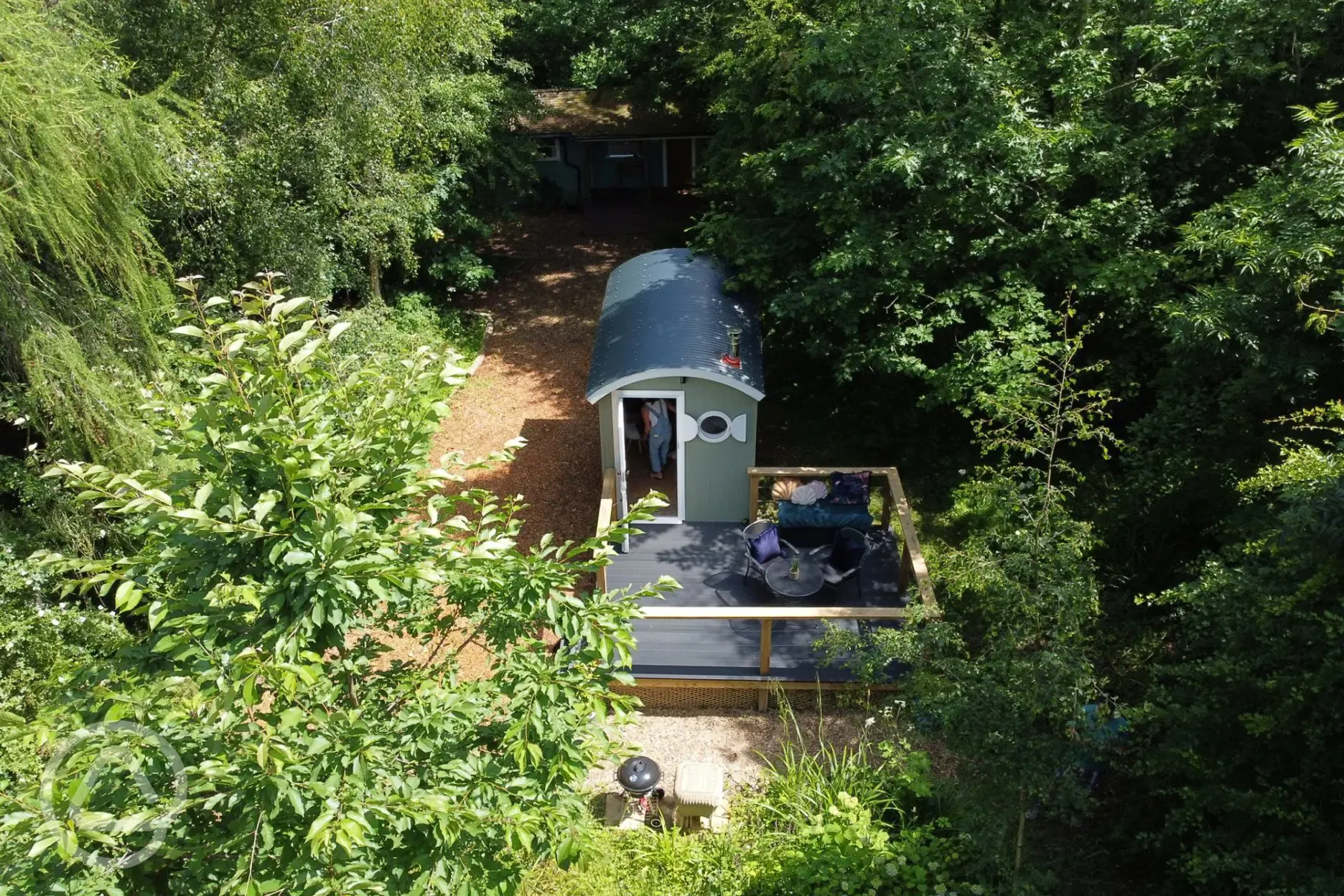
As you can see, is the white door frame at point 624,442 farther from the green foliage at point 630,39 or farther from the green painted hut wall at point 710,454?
the green foliage at point 630,39

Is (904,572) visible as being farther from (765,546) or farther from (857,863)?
(857,863)

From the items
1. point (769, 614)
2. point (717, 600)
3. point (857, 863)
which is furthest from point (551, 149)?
point (857, 863)

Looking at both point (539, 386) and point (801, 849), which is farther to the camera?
point (539, 386)

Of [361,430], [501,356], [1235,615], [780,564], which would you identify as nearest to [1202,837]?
[1235,615]

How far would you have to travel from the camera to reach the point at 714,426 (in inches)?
358

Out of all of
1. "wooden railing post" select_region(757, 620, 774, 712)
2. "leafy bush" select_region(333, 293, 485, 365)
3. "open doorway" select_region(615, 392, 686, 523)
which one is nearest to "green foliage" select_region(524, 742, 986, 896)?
"wooden railing post" select_region(757, 620, 774, 712)

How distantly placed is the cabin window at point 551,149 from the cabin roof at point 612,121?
588 millimetres

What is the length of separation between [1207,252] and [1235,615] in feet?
14.2

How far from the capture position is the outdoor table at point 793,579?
816 cm

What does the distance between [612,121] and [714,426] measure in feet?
36.9

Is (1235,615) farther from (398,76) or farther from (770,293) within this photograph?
(398,76)

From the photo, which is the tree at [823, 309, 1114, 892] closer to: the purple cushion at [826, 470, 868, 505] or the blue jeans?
the purple cushion at [826, 470, 868, 505]

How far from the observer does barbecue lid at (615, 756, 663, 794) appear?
21.6 ft

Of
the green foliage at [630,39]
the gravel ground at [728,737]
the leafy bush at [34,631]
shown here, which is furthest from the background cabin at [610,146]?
the gravel ground at [728,737]
